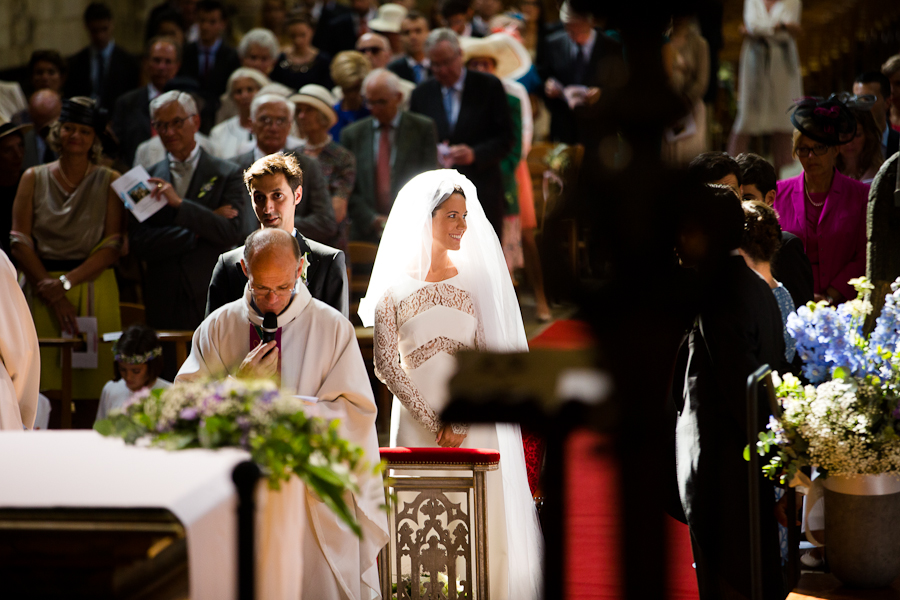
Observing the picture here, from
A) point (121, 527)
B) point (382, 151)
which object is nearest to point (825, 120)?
point (382, 151)

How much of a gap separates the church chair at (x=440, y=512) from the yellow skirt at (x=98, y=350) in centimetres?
317

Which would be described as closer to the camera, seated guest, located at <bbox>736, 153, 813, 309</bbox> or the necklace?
seated guest, located at <bbox>736, 153, 813, 309</bbox>

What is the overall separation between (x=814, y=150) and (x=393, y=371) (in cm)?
267

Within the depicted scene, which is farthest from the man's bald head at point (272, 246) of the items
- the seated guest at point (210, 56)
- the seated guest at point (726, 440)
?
the seated guest at point (210, 56)

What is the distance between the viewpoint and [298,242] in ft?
15.4

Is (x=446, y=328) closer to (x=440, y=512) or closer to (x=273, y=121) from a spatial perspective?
(x=440, y=512)

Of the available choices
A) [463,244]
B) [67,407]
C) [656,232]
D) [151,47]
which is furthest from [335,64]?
[656,232]

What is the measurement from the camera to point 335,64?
8.60 meters

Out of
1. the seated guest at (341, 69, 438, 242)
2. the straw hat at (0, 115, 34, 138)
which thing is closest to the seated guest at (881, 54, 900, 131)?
the seated guest at (341, 69, 438, 242)

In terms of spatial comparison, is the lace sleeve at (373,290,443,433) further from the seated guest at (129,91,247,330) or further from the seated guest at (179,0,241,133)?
the seated guest at (179,0,241,133)

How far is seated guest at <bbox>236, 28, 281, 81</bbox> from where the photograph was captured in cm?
900

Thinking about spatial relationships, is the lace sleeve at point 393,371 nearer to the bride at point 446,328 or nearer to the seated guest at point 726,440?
the bride at point 446,328

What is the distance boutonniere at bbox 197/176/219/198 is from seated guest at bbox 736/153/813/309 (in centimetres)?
335

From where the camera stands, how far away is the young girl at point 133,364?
6016 millimetres
